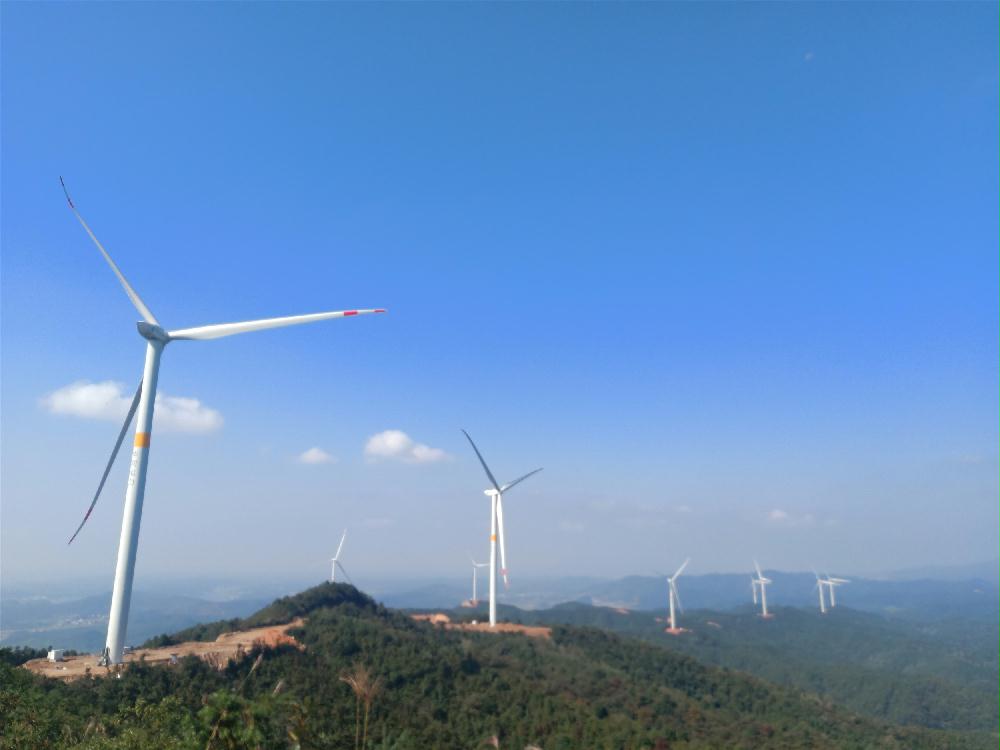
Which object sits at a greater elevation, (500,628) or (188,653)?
(188,653)

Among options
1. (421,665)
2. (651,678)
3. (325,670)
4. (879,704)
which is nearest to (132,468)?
(325,670)

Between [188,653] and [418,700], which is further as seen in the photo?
[418,700]

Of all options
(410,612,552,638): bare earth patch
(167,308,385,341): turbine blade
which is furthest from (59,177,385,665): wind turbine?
(410,612,552,638): bare earth patch

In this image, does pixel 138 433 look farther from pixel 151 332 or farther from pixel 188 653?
pixel 188 653

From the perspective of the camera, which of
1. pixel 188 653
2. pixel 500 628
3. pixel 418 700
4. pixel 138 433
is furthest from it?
pixel 500 628

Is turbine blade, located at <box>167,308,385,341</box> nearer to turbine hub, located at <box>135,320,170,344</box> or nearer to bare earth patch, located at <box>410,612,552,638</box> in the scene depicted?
turbine hub, located at <box>135,320,170,344</box>

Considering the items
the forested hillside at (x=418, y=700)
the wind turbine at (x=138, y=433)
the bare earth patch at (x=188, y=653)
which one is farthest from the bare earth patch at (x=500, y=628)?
the wind turbine at (x=138, y=433)

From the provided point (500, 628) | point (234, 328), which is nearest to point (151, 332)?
point (234, 328)
